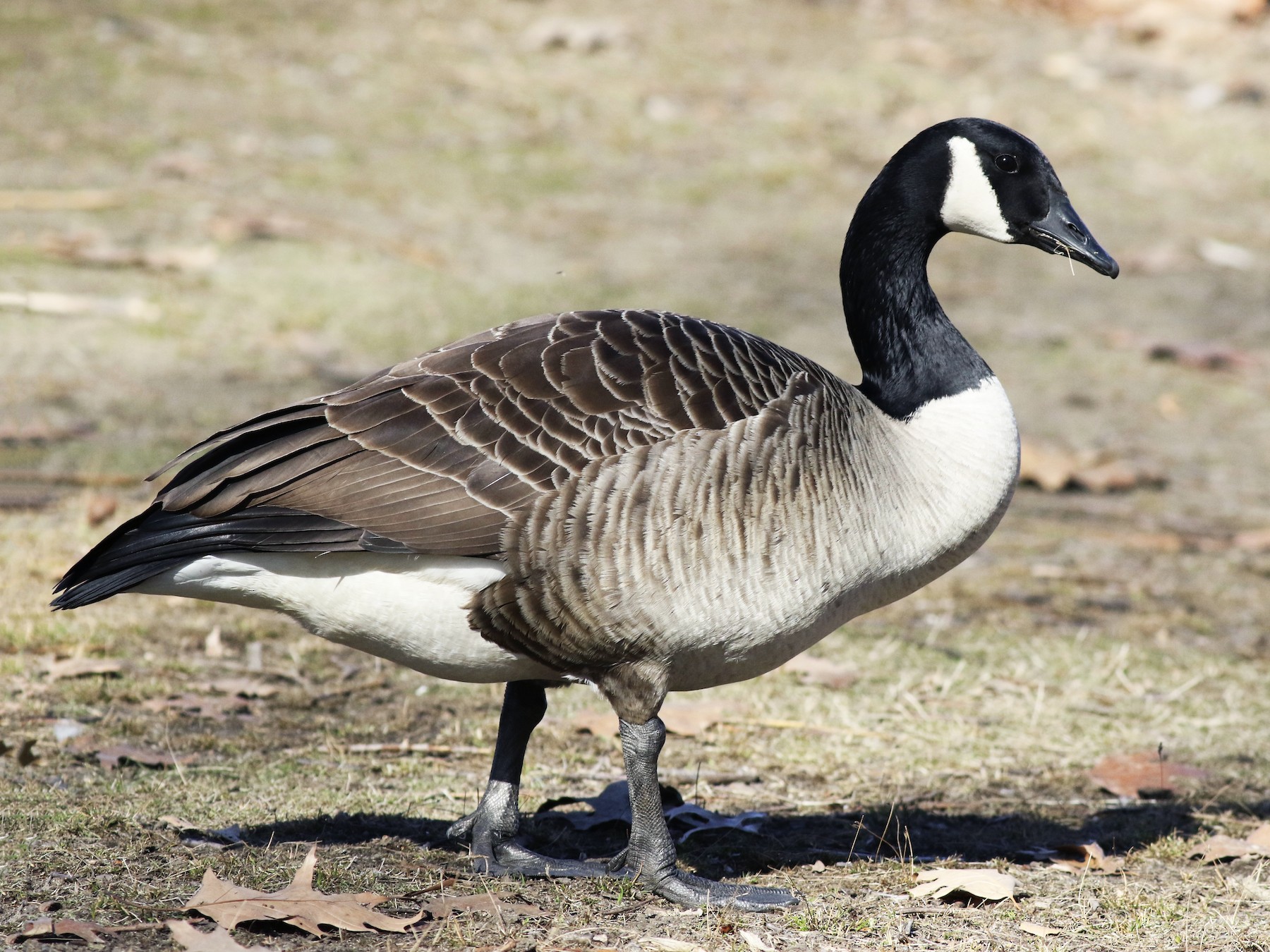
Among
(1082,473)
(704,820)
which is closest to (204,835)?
(704,820)

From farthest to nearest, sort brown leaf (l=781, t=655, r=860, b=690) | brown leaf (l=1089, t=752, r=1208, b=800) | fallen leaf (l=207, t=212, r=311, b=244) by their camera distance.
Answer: fallen leaf (l=207, t=212, r=311, b=244), brown leaf (l=781, t=655, r=860, b=690), brown leaf (l=1089, t=752, r=1208, b=800)

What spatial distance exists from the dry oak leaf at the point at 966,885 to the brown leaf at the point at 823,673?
1.78 metres

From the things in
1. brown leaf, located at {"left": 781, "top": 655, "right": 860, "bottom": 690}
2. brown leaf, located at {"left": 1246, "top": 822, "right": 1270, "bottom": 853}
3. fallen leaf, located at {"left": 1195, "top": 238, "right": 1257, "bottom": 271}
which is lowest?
brown leaf, located at {"left": 1246, "top": 822, "right": 1270, "bottom": 853}

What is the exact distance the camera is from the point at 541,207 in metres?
12.4

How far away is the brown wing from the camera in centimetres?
356

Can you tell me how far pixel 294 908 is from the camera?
3.29m

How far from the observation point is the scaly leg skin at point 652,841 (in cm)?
368

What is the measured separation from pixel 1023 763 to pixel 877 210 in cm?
200

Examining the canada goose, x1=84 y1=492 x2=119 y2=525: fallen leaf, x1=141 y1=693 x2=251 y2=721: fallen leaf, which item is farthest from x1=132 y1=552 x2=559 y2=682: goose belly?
x1=84 y1=492 x2=119 y2=525: fallen leaf

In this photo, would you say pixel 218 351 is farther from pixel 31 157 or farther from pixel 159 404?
pixel 31 157

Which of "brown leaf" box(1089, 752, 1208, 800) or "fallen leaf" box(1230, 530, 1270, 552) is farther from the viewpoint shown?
"fallen leaf" box(1230, 530, 1270, 552)

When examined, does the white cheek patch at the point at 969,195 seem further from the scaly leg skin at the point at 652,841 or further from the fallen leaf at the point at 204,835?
the fallen leaf at the point at 204,835

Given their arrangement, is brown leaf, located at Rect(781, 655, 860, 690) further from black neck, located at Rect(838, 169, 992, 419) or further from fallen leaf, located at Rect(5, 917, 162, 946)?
fallen leaf, located at Rect(5, 917, 162, 946)

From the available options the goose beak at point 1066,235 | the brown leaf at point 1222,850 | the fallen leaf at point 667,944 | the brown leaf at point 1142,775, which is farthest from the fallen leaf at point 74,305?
the brown leaf at point 1222,850
